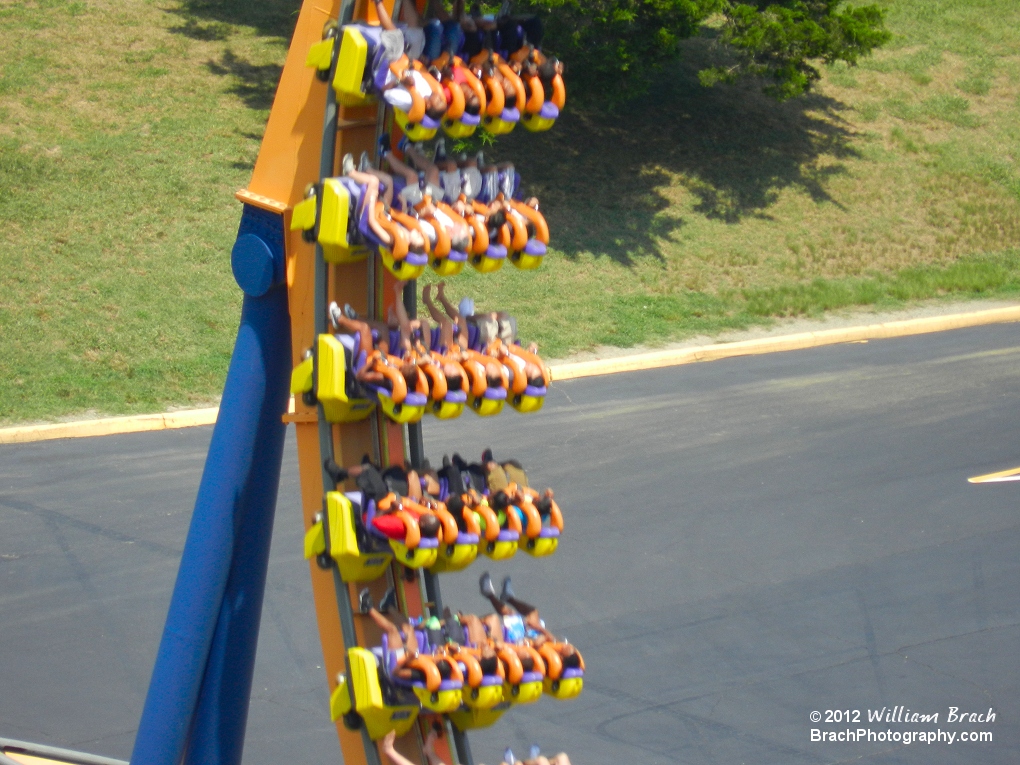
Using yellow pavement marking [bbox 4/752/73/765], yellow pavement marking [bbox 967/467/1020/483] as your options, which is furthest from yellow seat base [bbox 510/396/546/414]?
yellow pavement marking [bbox 967/467/1020/483]

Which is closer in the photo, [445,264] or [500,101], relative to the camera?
[445,264]

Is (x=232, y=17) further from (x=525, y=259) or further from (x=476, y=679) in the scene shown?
(x=476, y=679)

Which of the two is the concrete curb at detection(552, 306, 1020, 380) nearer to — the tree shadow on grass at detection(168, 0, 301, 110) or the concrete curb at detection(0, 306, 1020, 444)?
the concrete curb at detection(0, 306, 1020, 444)

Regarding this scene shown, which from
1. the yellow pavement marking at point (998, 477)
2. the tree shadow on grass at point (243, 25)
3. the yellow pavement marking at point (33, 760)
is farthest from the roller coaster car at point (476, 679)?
the tree shadow on grass at point (243, 25)

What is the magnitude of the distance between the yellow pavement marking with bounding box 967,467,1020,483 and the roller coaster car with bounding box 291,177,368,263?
33.4 feet

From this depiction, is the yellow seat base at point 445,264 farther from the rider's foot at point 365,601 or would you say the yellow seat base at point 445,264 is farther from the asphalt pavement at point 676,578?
the asphalt pavement at point 676,578

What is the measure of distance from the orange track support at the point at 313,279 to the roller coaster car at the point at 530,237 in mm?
465

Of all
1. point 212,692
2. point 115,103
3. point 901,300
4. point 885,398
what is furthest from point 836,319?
point 212,692

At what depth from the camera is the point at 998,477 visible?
12.3m

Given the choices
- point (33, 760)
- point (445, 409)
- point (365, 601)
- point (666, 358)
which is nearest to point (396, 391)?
point (445, 409)

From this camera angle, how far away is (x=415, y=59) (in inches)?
142

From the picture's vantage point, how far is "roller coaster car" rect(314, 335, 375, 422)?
3508 millimetres

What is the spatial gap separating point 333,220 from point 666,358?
42.2ft

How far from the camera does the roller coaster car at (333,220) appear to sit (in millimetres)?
3432
